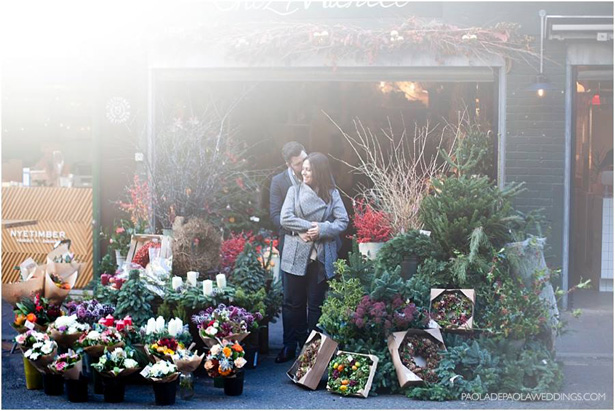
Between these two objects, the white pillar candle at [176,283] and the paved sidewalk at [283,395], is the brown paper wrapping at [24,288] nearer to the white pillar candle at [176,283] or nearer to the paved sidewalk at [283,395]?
the paved sidewalk at [283,395]

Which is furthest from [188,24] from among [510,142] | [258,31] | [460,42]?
[510,142]

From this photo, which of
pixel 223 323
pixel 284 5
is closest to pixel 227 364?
pixel 223 323

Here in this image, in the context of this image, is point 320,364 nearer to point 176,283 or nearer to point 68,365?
point 176,283

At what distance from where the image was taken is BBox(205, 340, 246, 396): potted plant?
6535 millimetres

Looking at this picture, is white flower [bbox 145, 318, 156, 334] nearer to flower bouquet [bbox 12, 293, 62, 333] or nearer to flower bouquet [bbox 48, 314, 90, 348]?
flower bouquet [bbox 48, 314, 90, 348]

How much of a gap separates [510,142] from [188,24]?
12.6 ft

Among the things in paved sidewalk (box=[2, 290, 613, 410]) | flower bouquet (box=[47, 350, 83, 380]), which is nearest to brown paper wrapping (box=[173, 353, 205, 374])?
paved sidewalk (box=[2, 290, 613, 410])

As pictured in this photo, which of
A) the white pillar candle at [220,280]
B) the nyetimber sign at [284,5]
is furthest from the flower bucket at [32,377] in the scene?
the nyetimber sign at [284,5]

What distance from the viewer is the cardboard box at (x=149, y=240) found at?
25.0 ft

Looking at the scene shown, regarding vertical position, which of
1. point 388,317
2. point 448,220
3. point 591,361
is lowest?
point 591,361

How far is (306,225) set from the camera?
298 inches

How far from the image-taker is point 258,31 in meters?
10.1

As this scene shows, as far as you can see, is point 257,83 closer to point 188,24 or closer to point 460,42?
point 188,24

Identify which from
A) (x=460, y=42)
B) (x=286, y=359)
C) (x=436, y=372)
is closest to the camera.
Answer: (x=436, y=372)
